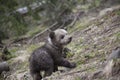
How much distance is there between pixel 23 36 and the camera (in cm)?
2012

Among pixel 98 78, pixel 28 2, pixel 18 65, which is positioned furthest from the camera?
pixel 28 2

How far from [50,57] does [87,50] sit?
2.36 m

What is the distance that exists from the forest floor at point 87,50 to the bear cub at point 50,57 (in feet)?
0.80

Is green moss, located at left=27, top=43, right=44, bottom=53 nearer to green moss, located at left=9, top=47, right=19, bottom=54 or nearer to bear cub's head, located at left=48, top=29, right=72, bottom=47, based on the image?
green moss, located at left=9, top=47, right=19, bottom=54

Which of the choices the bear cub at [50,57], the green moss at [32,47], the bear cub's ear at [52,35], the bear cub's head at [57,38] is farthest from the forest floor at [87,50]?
the bear cub's ear at [52,35]

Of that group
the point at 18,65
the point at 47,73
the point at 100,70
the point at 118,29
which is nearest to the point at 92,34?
the point at 118,29

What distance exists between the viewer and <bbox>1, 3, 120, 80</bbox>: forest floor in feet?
31.9

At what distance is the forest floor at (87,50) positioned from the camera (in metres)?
9.73

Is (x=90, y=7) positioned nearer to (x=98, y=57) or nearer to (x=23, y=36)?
(x=23, y=36)

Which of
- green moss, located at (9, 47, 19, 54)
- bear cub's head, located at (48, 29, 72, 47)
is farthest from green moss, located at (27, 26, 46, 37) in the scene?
bear cub's head, located at (48, 29, 72, 47)

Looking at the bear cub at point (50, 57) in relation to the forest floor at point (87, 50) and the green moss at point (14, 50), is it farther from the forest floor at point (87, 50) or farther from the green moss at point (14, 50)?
the green moss at point (14, 50)

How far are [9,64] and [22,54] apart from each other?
59.3 inches

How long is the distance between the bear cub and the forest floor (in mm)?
243

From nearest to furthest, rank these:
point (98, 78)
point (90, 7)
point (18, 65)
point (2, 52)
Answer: point (98, 78)
point (18, 65)
point (2, 52)
point (90, 7)
